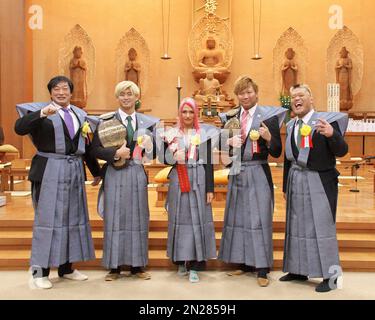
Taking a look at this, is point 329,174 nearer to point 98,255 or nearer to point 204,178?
point 204,178

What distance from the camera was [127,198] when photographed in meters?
4.33

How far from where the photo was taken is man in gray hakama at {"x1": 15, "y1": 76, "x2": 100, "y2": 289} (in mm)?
4203

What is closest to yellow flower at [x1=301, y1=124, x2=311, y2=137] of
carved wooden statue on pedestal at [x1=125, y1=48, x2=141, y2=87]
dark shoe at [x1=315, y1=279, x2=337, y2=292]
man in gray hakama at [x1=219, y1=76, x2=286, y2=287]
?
man in gray hakama at [x1=219, y1=76, x2=286, y2=287]

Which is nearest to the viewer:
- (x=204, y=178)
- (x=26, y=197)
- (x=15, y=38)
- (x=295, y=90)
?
(x=295, y=90)

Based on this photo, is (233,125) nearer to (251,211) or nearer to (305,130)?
(305,130)

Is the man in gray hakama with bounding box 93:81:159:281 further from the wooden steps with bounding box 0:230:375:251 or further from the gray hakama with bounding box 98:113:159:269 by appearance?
the wooden steps with bounding box 0:230:375:251

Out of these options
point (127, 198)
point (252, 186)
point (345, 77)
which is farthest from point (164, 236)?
point (345, 77)

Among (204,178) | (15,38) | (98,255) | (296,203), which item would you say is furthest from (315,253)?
(15,38)

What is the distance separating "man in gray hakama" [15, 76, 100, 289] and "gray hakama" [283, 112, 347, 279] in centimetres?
186

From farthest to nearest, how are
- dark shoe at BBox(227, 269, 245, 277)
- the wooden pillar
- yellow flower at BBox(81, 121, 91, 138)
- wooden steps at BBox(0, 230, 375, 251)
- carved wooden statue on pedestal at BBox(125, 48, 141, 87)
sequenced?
carved wooden statue on pedestal at BBox(125, 48, 141, 87), the wooden pillar, wooden steps at BBox(0, 230, 375, 251), dark shoe at BBox(227, 269, 245, 277), yellow flower at BBox(81, 121, 91, 138)

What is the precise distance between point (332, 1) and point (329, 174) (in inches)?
391

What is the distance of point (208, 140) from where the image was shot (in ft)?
14.4

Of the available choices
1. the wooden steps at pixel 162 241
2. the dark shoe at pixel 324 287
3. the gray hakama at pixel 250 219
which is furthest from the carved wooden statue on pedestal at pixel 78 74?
the dark shoe at pixel 324 287

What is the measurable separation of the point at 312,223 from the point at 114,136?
1809mm
